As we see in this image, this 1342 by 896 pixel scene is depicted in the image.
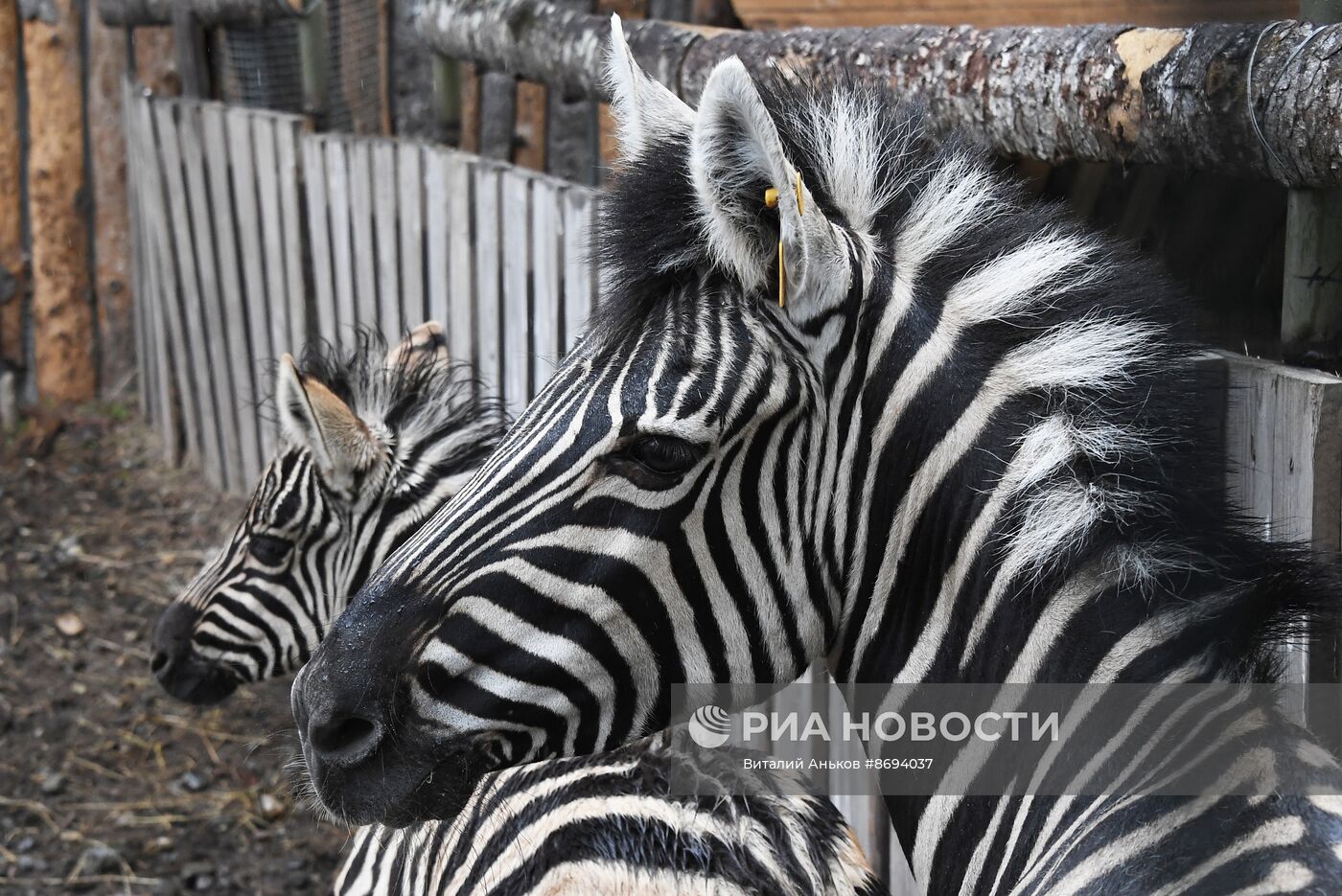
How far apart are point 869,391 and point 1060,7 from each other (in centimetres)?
223

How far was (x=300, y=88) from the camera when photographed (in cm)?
866

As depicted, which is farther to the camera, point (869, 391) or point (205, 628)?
point (205, 628)

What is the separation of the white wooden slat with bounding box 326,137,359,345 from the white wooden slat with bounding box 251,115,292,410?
0.56 meters

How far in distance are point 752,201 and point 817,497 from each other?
18.7 inches

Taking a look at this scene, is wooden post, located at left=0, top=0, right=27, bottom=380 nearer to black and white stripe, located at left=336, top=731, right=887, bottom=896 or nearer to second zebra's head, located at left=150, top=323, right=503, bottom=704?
second zebra's head, located at left=150, top=323, right=503, bottom=704

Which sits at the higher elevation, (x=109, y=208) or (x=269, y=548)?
(x=109, y=208)

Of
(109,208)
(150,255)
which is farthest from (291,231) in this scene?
(109,208)

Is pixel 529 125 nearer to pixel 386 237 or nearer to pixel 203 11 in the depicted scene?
pixel 386 237

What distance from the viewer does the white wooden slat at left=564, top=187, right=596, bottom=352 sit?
4.25 metres

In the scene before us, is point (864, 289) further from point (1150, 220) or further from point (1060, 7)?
point (1060, 7)

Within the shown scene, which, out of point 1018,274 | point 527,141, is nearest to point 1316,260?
point 1018,274

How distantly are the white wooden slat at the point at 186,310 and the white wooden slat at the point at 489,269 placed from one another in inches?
136

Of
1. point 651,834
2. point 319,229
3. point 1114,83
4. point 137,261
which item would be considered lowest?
point 137,261

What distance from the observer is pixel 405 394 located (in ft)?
11.3
